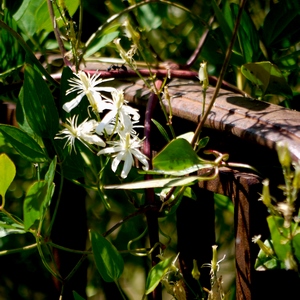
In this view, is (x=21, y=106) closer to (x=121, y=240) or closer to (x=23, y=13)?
(x=23, y=13)

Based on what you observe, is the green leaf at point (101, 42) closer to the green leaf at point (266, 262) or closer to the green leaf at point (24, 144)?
the green leaf at point (24, 144)

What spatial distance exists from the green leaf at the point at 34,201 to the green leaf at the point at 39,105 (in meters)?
0.12

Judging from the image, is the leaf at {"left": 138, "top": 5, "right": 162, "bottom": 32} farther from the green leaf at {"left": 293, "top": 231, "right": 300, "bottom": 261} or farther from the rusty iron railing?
the green leaf at {"left": 293, "top": 231, "right": 300, "bottom": 261}

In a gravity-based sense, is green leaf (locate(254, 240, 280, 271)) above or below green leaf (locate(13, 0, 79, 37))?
below

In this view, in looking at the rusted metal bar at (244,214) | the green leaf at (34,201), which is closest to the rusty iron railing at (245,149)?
the rusted metal bar at (244,214)

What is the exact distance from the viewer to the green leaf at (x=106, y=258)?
0.75 meters

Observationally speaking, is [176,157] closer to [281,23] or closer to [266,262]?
[266,262]

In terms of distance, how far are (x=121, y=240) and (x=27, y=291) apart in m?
0.45

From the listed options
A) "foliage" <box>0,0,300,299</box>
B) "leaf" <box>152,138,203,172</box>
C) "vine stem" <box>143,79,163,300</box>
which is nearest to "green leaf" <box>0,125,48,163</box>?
"foliage" <box>0,0,300,299</box>

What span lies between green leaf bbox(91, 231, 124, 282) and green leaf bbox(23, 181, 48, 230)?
3.1 inches

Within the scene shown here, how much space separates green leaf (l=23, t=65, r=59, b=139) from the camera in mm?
820

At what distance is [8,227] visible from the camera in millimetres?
825

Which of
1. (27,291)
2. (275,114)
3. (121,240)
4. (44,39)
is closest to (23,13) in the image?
(44,39)

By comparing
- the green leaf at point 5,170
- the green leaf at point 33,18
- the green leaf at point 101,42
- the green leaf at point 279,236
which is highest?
the green leaf at point 33,18
